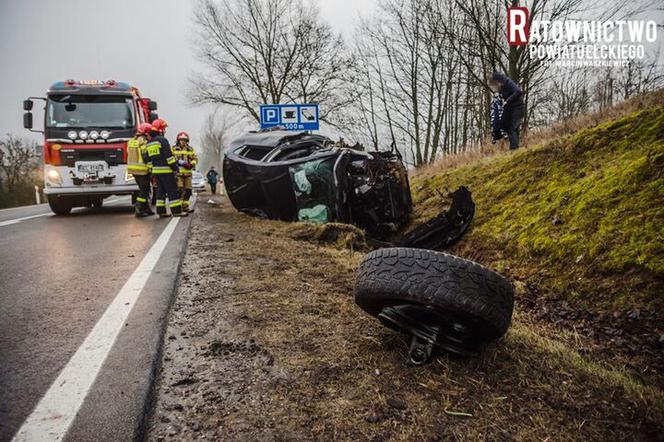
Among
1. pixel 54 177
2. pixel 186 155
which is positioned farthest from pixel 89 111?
pixel 186 155

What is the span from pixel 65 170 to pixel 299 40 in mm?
16776

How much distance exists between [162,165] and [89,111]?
7.98 feet

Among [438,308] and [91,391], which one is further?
[438,308]

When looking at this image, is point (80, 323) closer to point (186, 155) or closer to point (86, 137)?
point (86, 137)

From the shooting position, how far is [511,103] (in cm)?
720

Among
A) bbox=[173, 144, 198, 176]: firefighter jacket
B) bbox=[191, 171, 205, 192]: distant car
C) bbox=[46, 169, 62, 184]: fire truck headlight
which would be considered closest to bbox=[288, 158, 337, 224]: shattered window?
bbox=[173, 144, 198, 176]: firefighter jacket

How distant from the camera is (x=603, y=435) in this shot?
1303mm

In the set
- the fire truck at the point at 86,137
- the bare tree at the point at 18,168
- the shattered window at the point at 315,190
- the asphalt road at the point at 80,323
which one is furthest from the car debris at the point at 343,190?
the bare tree at the point at 18,168

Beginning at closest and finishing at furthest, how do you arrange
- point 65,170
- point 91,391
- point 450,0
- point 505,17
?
1. point 91,391
2. point 65,170
3. point 505,17
4. point 450,0

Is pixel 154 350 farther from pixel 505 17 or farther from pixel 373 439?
pixel 505 17

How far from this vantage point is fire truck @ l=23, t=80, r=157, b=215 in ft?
25.1

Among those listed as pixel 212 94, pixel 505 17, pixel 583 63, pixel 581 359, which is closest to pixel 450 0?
pixel 505 17

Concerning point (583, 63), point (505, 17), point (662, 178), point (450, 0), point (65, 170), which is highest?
point (450, 0)

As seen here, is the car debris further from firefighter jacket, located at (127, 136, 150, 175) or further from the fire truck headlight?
the fire truck headlight
